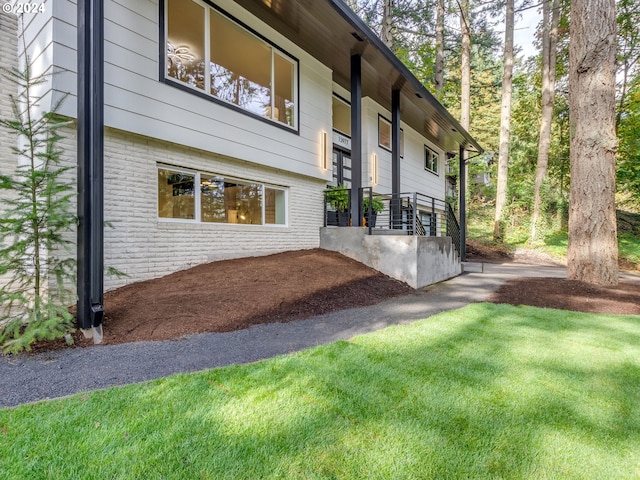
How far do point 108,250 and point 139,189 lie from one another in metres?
1.06

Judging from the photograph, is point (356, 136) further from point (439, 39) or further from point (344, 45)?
point (439, 39)

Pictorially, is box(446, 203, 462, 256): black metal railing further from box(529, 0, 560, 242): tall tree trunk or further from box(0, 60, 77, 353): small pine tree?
box(0, 60, 77, 353): small pine tree

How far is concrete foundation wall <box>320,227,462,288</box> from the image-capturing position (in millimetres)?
6754

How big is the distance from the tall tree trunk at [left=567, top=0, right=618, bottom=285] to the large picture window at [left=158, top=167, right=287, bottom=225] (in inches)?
242

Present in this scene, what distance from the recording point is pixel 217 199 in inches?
252

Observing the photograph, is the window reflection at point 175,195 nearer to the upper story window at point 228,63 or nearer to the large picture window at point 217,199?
the large picture window at point 217,199

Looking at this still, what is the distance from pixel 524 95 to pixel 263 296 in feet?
82.5

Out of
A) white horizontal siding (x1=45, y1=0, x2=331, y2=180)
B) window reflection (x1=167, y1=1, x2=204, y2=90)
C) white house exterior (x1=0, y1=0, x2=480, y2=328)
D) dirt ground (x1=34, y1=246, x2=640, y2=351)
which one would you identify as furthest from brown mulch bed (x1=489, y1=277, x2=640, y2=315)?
window reflection (x1=167, y1=1, x2=204, y2=90)

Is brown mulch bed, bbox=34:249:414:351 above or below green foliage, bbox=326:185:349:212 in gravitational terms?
below

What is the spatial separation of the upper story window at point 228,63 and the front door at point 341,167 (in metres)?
2.78

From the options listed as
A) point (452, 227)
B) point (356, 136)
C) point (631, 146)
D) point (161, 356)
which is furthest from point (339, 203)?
point (631, 146)

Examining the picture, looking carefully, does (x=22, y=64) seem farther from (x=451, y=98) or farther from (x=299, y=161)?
(x=451, y=98)

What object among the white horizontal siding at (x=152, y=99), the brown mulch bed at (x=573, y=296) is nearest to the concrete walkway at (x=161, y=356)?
the brown mulch bed at (x=573, y=296)

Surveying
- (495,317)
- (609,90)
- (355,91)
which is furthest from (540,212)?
(495,317)
